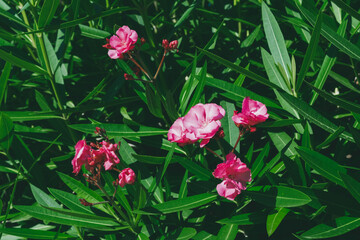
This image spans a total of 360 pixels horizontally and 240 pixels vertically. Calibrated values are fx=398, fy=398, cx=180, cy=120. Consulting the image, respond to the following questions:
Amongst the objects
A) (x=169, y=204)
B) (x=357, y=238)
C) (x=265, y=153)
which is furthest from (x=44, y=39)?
(x=357, y=238)

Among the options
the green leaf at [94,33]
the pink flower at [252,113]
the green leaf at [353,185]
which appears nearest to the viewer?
the green leaf at [353,185]

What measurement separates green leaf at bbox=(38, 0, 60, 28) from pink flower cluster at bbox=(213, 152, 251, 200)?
1039mm

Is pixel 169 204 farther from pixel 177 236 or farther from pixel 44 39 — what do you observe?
pixel 44 39

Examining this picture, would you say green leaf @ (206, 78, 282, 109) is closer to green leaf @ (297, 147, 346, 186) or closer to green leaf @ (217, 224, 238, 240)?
green leaf @ (297, 147, 346, 186)

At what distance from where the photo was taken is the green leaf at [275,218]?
130 centimetres

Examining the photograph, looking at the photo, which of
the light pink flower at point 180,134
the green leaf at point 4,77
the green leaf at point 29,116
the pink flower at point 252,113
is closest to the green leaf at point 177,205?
the light pink flower at point 180,134

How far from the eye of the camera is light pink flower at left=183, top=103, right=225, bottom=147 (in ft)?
4.22

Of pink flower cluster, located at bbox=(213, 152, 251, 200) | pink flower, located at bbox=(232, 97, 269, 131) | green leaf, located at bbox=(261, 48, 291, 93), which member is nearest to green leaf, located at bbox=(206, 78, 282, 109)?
green leaf, located at bbox=(261, 48, 291, 93)

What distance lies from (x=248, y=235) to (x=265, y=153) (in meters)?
0.38

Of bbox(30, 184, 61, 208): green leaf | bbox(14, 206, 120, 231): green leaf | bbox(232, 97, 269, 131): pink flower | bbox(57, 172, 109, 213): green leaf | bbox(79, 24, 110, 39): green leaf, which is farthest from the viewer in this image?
bbox(79, 24, 110, 39): green leaf

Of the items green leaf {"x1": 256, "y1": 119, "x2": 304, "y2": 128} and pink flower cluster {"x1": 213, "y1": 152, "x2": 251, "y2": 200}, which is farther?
green leaf {"x1": 256, "y1": 119, "x2": 304, "y2": 128}

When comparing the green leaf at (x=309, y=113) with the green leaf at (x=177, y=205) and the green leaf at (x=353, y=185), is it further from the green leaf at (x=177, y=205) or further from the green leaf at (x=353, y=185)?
the green leaf at (x=177, y=205)

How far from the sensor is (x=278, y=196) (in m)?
1.33

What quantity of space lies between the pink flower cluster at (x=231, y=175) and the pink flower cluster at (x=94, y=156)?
0.38m
